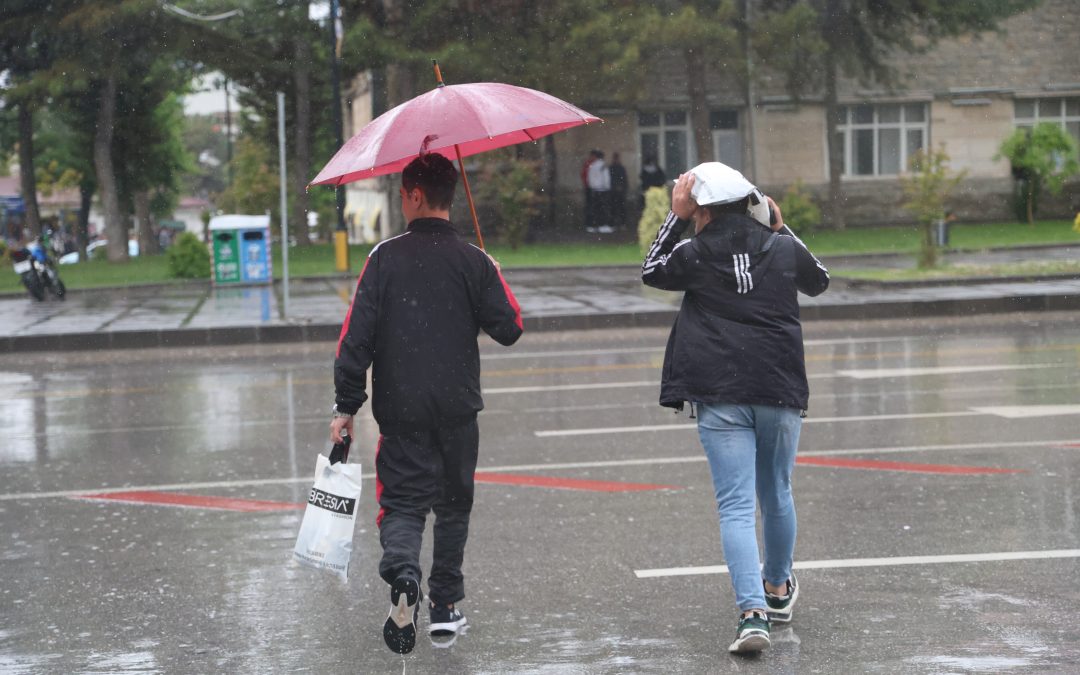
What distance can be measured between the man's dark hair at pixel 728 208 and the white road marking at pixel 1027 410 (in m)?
5.50

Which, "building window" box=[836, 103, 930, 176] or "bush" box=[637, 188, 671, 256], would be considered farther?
"building window" box=[836, 103, 930, 176]

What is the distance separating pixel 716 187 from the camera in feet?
16.0

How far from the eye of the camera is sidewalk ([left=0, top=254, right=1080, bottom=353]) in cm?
1700

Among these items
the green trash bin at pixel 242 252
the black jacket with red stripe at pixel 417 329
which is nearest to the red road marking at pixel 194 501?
the black jacket with red stripe at pixel 417 329

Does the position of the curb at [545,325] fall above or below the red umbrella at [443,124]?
below

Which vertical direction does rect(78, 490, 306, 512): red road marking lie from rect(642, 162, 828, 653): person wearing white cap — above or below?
below

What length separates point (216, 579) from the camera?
607cm

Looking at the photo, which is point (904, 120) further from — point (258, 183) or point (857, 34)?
point (258, 183)

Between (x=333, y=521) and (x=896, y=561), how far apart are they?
257 centimetres

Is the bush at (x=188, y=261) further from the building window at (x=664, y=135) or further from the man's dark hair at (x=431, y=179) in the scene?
the man's dark hair at (x=431, y=179)

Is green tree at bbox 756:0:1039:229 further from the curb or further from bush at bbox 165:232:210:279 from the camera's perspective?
the curb

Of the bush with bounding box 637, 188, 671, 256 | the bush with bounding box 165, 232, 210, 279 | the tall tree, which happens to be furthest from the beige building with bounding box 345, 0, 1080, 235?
the bush with bounding box 637, 188, 671, 256

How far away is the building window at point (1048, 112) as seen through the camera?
39.6 meters

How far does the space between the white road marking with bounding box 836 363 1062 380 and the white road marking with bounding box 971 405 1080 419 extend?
2.02 meters
